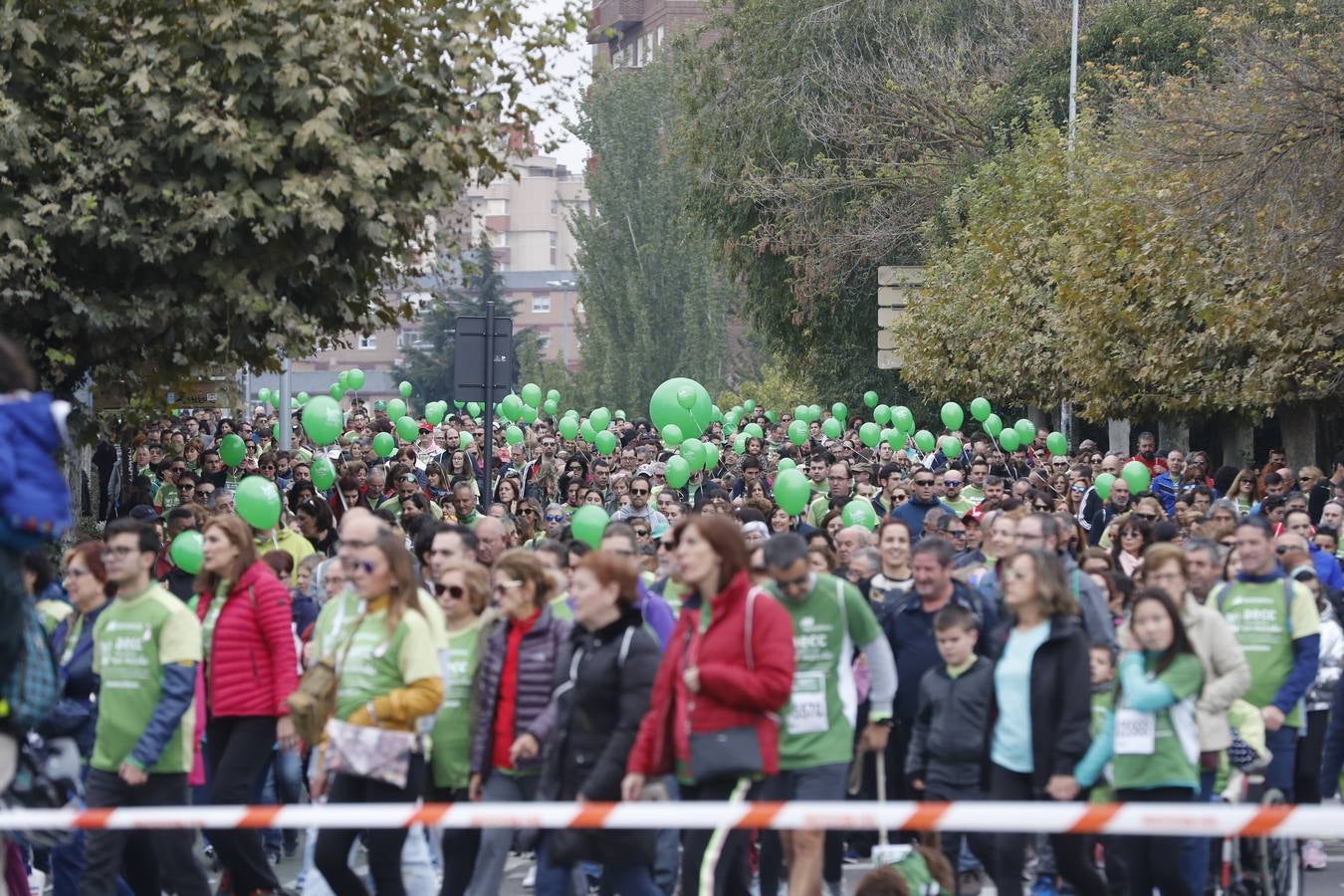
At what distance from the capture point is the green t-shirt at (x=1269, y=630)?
9.52 meters

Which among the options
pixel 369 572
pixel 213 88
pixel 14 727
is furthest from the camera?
pixel 213 88

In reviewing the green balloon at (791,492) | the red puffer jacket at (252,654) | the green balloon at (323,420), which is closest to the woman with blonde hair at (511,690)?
the red puffer jacket at (252,654)

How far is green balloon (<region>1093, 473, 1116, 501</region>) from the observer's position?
1862 centimetres

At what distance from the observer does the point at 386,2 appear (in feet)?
45.8

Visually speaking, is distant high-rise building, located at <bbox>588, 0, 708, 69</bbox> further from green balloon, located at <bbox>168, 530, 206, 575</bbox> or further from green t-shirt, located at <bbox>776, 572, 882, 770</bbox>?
green t-shirt, located at <bbox>776, 572, 882, 770</bbox>

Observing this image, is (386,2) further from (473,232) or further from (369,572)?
(369,572)

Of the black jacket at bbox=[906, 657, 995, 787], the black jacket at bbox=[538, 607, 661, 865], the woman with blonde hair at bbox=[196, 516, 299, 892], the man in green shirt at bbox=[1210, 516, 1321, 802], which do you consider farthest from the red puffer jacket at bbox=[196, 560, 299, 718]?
the man in green shirt at bbox=[1210, 516, 1321, 802]

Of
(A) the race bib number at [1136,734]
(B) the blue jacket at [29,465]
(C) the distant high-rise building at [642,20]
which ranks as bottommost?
(A) the race bib number at [1136,734]

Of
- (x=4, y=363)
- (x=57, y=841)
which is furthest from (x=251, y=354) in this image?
(x=4, y=363)

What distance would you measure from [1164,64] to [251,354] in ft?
94.0

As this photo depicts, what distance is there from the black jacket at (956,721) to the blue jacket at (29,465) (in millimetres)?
4194

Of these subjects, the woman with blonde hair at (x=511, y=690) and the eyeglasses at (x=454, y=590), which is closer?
the woman with blonde hair at (x=511, y=690)

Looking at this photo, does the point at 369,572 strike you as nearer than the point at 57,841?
No

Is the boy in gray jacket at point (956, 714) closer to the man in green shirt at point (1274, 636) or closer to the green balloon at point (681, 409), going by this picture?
the man in green shirt at point (1274, 636)
